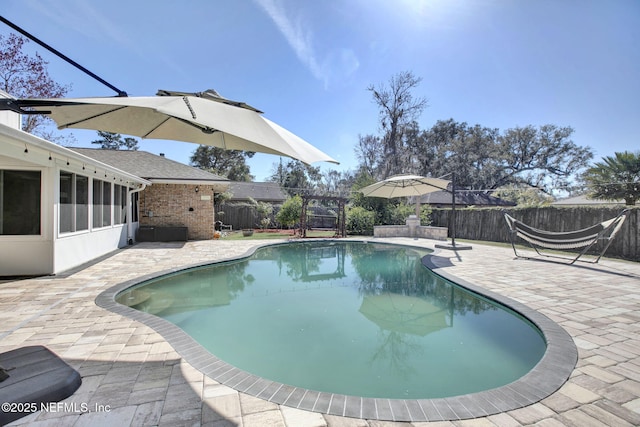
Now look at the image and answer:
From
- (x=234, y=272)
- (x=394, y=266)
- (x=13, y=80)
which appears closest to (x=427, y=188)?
(x=394, y=266)

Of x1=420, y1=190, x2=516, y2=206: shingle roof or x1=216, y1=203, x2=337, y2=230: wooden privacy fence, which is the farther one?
x1=420, y1=190, x2=516, y2=206: shingle roof

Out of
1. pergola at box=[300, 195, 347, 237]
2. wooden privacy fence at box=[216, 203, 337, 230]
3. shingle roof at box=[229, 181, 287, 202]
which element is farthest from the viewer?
shingle roof at box=[229, 181, 287, 202]

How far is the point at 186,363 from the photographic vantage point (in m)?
2.99

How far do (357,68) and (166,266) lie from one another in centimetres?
1099

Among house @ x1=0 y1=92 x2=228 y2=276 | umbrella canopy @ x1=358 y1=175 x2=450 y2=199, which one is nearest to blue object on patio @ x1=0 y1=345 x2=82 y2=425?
house @ x1=0 y1=92 x2=228 y2=276

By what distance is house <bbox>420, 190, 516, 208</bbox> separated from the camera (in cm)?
2452

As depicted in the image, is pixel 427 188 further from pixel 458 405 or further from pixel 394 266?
pixel 458 405

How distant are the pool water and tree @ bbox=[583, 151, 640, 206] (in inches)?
475

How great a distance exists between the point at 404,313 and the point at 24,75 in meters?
→ 22.6

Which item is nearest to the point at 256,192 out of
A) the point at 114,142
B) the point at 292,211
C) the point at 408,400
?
the point at 292,211

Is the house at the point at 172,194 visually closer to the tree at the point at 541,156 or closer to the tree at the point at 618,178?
the tree at the point at 618,178

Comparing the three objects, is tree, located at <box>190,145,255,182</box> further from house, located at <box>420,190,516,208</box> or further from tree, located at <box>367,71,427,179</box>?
house, located at <box>420,190,516,208</box>

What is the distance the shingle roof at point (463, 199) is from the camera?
2457cm

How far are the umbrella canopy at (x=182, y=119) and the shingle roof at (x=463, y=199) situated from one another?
21963 millimetres
